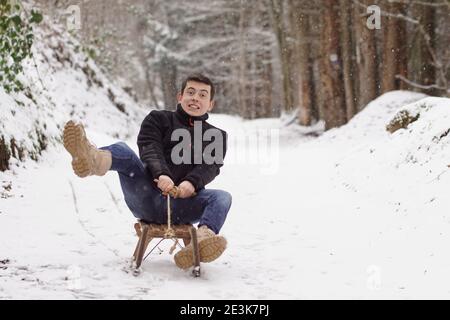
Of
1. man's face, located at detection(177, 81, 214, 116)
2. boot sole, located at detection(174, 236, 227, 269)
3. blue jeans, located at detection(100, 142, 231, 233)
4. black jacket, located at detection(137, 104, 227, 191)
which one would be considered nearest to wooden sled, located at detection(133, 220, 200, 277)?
boot sole, located at detection(174, 236, 227, 269)

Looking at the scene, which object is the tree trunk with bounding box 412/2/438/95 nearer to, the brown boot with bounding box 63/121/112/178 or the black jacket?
the black jacket

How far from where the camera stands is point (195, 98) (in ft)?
16.2

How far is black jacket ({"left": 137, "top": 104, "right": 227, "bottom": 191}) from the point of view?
4656 mm

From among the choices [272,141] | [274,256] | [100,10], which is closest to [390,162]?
[274,256]

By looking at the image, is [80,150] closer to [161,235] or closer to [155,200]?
[155,200]

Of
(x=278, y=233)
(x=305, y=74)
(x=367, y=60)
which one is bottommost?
(x=278, y=233)

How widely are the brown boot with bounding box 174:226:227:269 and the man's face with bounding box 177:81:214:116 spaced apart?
106 cm

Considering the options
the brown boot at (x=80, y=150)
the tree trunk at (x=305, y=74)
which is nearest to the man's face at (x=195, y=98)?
the brown boot at (x=80, y=150)

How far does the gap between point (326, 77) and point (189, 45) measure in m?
23.6

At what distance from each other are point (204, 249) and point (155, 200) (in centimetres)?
58

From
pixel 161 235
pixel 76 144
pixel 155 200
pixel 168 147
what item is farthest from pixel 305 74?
pixel 76 144

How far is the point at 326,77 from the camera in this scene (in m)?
19.2

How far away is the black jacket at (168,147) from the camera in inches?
183

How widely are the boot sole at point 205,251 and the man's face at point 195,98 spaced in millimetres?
1125
